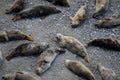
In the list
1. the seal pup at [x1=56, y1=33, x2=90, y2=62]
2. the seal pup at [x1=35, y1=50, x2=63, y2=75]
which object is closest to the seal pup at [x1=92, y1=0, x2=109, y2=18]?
the seal pup at [x1=56, y1=33, x2=90, y2=62]

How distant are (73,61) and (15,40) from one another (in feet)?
3.39

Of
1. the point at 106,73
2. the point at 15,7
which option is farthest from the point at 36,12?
the point at 106,73

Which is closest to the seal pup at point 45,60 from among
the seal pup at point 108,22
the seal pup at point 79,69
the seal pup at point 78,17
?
the seal pup at point 79,69

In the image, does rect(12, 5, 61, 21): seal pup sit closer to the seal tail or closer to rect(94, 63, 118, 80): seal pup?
the seal tail

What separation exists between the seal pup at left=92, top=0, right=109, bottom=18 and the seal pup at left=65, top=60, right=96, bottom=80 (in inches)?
48.1

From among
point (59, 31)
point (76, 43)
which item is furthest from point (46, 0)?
point (76, 43)

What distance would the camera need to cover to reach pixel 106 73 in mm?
4332

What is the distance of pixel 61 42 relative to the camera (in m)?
4.89

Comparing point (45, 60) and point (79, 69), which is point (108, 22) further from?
point (45, 60)

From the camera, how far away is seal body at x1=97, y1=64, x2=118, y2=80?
4273 millimetres

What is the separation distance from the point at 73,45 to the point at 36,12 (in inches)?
42.3

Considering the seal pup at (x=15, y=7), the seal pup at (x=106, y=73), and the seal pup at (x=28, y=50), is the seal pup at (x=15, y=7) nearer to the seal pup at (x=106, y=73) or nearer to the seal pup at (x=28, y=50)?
the seal pup at (x=28, y=50)

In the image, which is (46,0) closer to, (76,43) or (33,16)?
(33,16)

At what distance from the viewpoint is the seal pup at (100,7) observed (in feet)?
17.8
